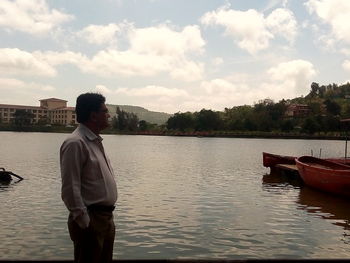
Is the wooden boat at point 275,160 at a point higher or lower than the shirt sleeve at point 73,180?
lower

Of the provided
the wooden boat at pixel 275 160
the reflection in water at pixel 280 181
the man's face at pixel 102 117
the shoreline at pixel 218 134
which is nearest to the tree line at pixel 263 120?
the shoreline at pixel 218 134

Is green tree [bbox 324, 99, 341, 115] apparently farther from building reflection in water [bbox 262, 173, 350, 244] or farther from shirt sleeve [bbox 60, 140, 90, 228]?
shirt sleeve [bbox 60, 140, 90, 228]

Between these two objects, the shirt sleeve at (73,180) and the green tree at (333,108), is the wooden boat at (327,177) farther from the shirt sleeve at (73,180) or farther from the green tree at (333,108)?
the green tree at (333,108)

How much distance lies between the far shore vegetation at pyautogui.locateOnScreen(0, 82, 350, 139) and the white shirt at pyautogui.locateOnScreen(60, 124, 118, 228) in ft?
513

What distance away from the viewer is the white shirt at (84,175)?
402 cm

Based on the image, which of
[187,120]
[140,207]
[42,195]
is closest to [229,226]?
[140,207]

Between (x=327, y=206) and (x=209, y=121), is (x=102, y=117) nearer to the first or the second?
(x=327, y=206)

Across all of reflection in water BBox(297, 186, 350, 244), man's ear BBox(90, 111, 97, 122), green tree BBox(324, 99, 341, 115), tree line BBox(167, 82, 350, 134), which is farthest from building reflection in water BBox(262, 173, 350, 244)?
green tree BBox(324, 99, 341, 115)

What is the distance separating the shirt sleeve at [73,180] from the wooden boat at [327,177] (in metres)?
17.3

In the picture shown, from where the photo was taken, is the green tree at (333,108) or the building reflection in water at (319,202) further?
the green tree at (333,108)

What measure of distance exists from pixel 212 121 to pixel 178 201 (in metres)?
154

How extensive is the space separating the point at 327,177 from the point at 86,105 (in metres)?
18.5

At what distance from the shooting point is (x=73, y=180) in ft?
13.3

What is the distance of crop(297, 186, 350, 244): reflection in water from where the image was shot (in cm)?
A: 1497
